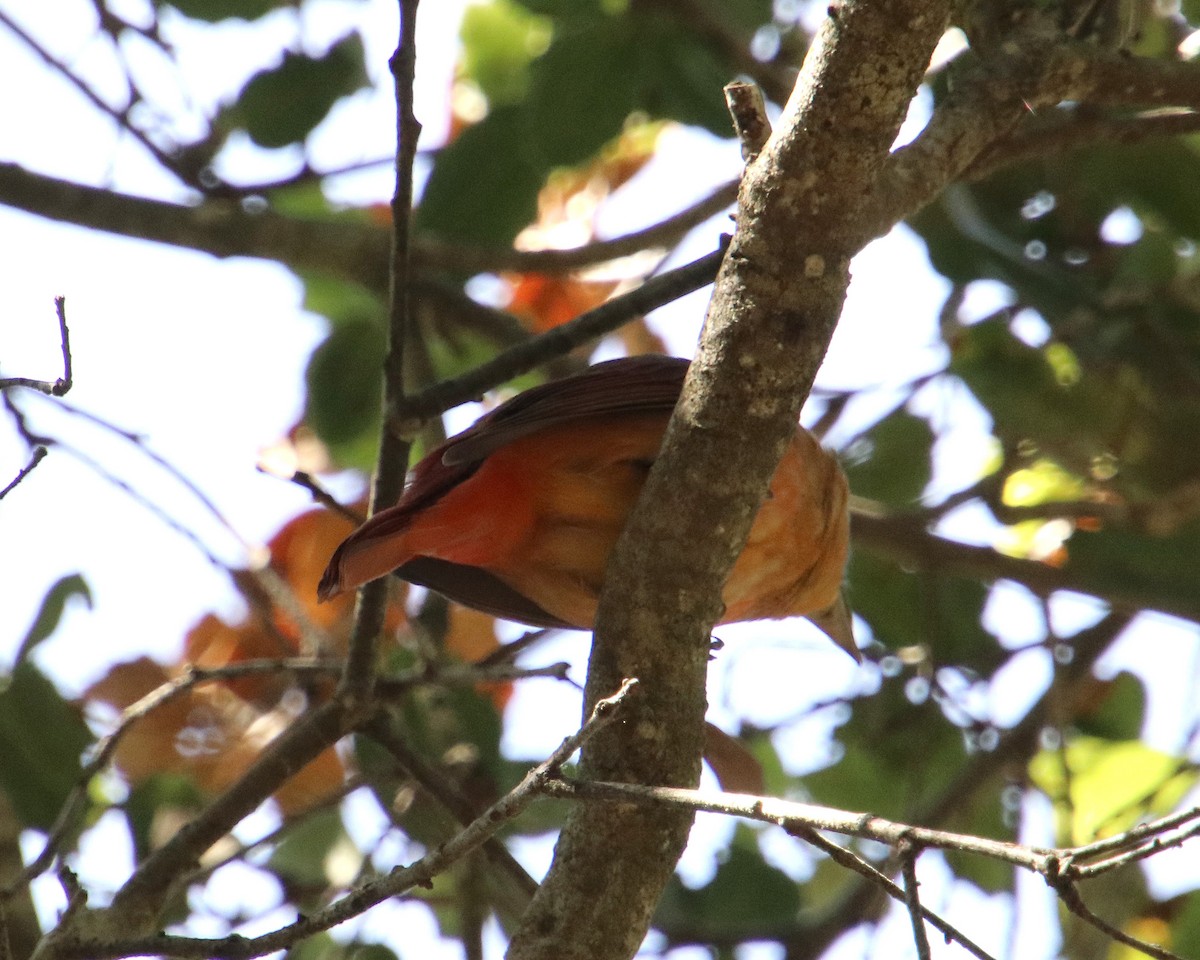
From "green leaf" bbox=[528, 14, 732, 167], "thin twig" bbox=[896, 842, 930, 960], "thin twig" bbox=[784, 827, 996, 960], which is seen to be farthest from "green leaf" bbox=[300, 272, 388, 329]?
"thin twig" bbox=[896, 842, 930, 960]

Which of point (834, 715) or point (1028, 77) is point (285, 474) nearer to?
point (1028, 77)

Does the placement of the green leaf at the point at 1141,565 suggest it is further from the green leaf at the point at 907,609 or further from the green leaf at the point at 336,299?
the green leaf at the point at 336,299

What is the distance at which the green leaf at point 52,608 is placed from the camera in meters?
3.23

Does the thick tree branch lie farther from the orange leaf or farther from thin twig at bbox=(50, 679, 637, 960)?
the orange leaf

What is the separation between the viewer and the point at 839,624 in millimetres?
3377

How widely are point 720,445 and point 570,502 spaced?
1.95ft

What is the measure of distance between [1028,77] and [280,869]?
9.00 feet

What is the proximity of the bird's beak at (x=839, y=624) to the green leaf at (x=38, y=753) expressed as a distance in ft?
5.66

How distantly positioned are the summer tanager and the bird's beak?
48 cm

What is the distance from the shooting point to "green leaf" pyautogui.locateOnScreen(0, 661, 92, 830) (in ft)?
9.94

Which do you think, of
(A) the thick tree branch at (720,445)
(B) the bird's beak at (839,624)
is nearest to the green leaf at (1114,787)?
(B) the bird's beak at (839,624)

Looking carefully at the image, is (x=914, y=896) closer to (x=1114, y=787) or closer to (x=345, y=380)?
(x=1114, y=787)

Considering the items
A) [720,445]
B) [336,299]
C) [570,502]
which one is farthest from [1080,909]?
[336,299]

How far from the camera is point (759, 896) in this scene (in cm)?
375
